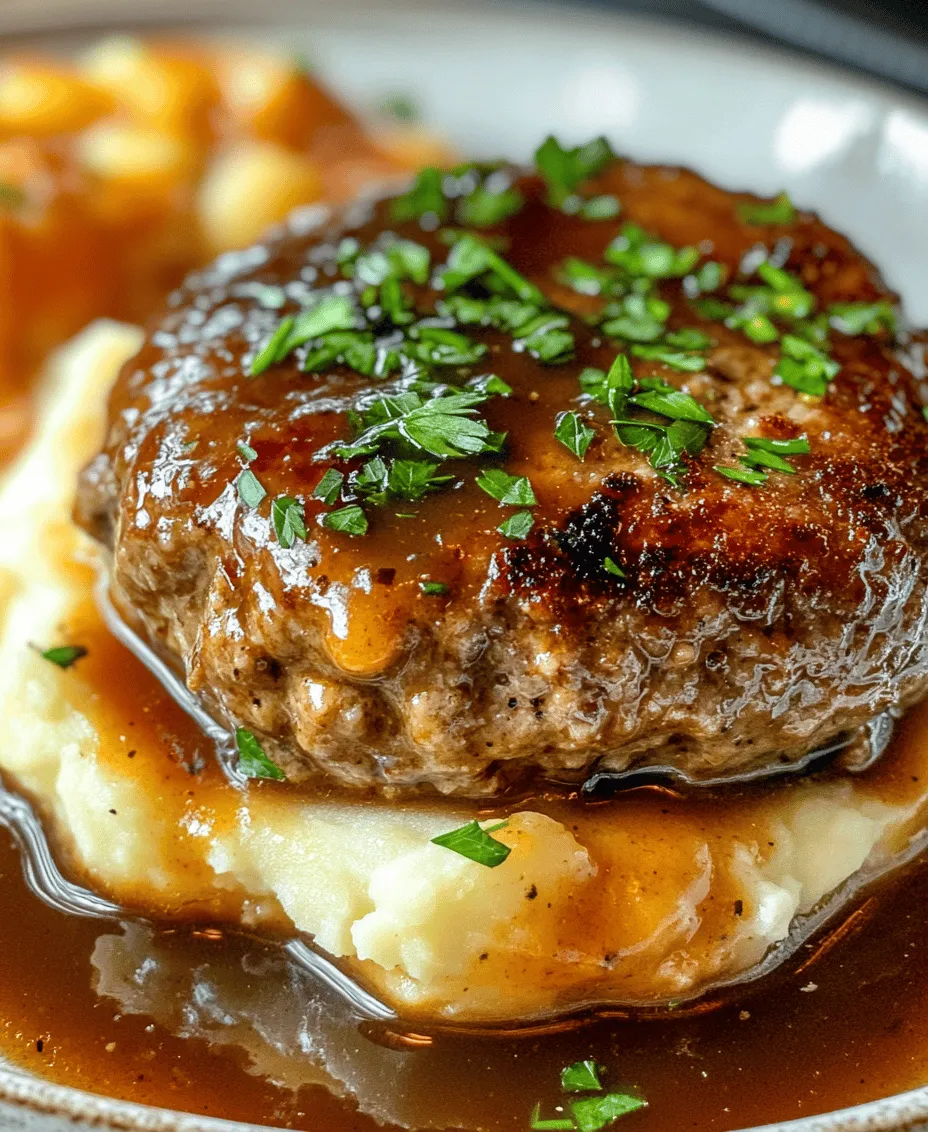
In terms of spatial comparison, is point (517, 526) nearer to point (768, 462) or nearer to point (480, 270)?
point (768, 462)

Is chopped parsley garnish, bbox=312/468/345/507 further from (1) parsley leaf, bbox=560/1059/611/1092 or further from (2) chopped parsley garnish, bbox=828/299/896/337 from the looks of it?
(2) chopped parsley garnish, bbox=828/299/896/337

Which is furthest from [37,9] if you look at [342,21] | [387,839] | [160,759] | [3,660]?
[387,839]

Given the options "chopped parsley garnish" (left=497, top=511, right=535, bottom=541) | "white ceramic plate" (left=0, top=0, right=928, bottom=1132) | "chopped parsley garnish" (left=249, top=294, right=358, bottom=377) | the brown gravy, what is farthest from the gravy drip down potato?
"chopped parsley garnish" (left=497, top=511, right=535, bottom=541)

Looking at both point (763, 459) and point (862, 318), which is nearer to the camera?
point (763, 459)

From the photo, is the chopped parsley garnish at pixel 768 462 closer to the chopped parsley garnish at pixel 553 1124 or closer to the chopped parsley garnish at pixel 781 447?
the chopped parsley garnish at pixel 781 447

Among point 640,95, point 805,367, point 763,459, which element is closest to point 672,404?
point 763,459

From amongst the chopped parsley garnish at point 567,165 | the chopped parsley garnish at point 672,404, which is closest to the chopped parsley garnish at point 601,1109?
the chopped parsley garnish at point 672,404

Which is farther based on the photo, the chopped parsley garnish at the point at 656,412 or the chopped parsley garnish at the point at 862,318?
the chopped parsley garnish at the point at 862,318

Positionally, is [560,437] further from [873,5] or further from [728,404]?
[873,5]
